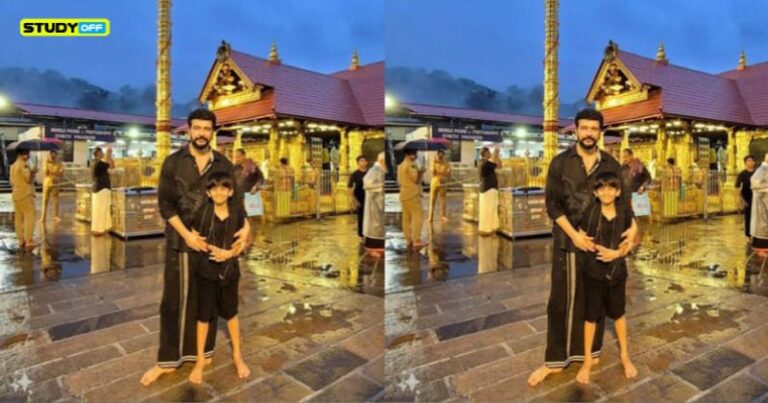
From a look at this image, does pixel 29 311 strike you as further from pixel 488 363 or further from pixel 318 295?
pixel 488 363

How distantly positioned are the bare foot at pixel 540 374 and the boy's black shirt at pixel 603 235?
504 millimetres

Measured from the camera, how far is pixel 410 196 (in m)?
5.62

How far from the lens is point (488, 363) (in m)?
2.77

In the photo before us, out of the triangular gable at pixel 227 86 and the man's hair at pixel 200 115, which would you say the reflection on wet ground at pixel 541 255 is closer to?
the triangular gable at pixel 227 86

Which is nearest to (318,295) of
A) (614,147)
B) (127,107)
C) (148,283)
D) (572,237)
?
(148,283)

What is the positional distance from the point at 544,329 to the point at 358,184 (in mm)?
3249

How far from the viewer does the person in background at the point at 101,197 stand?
6.54 metres

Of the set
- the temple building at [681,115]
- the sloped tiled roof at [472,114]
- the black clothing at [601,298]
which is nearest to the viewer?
the black clothing at [601,298]

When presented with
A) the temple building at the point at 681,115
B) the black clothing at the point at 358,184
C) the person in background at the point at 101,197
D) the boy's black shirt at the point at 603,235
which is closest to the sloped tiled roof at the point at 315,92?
the black clothing at the point at 358,184

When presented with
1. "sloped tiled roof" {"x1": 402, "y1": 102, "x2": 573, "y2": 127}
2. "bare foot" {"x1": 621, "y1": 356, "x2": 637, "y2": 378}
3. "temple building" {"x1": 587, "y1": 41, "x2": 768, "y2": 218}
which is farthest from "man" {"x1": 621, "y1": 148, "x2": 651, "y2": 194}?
"bare foot" {"x1": 621, "y1": 356, "x2": 637, "y2": 378}

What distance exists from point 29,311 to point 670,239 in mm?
7065

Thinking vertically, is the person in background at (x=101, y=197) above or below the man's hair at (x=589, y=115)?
below

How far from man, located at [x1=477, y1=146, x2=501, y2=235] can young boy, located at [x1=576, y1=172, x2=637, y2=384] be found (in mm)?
3840

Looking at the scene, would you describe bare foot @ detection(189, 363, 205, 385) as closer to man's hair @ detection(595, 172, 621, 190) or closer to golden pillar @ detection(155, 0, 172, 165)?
man's hair @ detection(595, 172, 621, 190)
